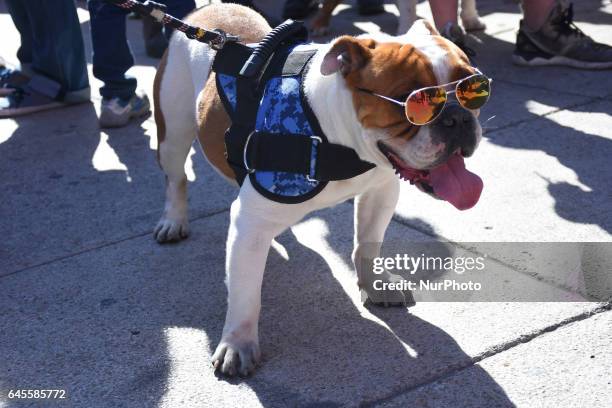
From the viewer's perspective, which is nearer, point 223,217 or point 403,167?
point 403,167

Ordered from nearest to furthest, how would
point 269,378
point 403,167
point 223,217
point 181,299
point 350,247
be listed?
point 403,167, point 269,378, point 181,299, point 350,247, point 223,217

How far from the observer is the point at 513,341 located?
131 inches

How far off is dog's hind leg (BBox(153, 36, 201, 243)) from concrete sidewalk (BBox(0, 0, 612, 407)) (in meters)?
0.14

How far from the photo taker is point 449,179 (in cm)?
301

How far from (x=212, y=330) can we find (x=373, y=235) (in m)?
0.84

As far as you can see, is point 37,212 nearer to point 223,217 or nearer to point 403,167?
point 223,217

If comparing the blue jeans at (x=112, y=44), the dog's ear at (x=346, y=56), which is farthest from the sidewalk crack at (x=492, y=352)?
the blue jeans at (x=112, y=44)

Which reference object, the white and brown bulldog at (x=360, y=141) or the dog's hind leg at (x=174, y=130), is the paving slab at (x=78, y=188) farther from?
the white and brown bulldog at (x=360, y=141)

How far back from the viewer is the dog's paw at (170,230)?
450cm

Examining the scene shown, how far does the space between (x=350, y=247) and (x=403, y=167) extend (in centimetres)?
137

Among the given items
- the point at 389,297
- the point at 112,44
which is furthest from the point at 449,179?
the point at 112,44

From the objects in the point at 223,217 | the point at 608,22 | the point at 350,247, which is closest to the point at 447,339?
the point at 350,247

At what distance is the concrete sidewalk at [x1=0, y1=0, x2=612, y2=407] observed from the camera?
3.12 metres

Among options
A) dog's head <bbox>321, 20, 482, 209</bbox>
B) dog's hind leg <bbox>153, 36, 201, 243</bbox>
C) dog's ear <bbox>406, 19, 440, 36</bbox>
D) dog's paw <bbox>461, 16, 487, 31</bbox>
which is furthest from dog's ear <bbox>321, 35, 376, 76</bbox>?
dog's paw <bbox>461, 16, 487, 31</bbox>
